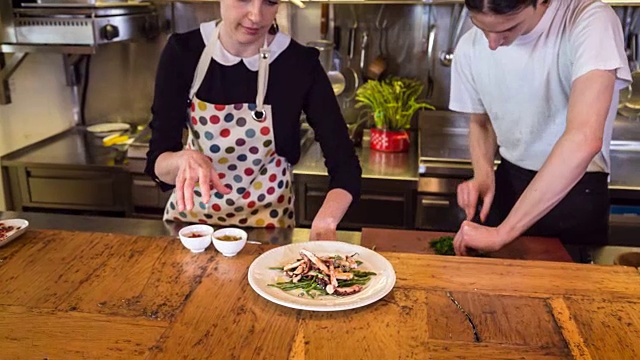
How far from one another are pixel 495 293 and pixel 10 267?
1.12m

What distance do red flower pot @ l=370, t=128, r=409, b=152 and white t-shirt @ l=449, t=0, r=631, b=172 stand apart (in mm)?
1238

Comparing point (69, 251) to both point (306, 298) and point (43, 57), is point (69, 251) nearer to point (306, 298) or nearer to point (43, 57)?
point (306, 298)

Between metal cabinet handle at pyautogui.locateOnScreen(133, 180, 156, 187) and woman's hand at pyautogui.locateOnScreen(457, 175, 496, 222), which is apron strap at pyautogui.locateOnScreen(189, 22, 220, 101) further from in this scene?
metal cabinet handle at pyautogui.locateOnScreen(133, 180, 156, 187)

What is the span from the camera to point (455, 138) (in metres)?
3.39

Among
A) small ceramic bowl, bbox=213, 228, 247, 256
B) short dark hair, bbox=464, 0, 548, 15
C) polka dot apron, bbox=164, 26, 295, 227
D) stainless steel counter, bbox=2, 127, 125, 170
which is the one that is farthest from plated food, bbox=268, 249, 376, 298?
stainless steel counter, bbox=2, 127, 125, 170

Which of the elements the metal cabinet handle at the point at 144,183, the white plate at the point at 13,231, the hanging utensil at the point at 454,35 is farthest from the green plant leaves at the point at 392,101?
the white plate at the point at 13,231

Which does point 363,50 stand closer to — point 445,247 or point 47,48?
point 47,48

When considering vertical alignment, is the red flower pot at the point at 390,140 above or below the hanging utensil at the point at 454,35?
below

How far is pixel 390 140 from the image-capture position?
329cm

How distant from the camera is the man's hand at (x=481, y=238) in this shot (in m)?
1.61

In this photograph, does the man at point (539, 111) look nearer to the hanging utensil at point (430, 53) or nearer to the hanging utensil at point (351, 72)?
the hanging utensil at point (430, 53)

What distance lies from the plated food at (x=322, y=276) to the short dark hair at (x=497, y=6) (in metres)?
0.67

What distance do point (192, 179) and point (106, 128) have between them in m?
2.45

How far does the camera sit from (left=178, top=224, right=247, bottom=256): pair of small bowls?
1.52 metres
